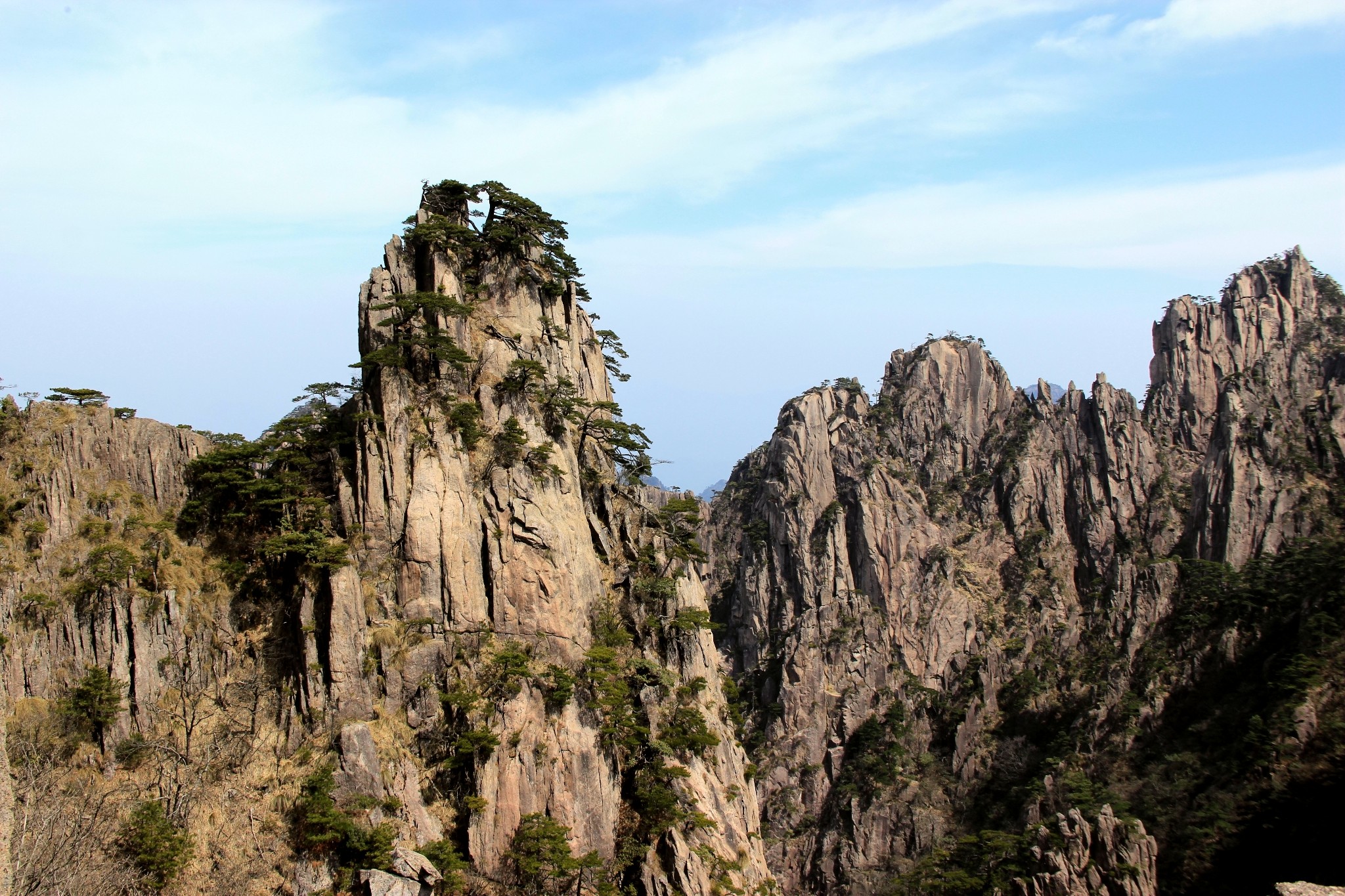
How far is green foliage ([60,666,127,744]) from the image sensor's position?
32.8 meters

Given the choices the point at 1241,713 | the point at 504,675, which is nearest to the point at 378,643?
the point at 504,675

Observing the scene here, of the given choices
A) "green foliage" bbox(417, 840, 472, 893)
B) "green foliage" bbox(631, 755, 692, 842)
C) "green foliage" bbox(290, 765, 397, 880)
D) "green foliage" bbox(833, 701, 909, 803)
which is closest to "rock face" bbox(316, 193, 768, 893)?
"green foliage" bbox(631, 755, 692, 842)

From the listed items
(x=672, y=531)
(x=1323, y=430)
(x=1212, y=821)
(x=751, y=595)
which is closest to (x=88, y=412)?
(x=672, y=531)

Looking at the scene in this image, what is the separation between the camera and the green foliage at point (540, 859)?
35.6m

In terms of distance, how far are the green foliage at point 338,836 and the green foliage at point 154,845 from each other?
11.7ft

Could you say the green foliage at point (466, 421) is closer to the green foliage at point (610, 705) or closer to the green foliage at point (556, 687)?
the green foliage at point (556, 687)

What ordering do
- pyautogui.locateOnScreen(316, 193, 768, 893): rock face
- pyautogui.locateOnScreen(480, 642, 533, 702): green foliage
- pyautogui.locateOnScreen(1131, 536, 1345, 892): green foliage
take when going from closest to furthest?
pyautogui.locateOnScreen(316, 193, 768, 893): rock face < pyautogui.locateOnScreen(480, 642, 533, 702): green foliage < pyautogui.locateOnScreen(1131, 536, 1345, 892): green foliage

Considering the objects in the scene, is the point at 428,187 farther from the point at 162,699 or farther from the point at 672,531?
the point at 162,699

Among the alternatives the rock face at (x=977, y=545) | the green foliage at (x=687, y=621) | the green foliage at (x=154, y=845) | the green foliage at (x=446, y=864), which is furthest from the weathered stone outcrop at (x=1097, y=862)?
the green foliage at (x=154, y=845)

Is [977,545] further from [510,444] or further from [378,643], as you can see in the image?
[378,643]

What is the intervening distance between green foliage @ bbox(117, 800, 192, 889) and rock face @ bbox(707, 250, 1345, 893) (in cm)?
7339

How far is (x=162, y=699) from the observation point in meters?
34.7

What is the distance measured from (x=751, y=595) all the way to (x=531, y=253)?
70.7 meters

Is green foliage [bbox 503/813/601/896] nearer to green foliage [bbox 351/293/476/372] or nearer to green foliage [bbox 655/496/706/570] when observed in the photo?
green foliage [bbox 655/496/706/570]
